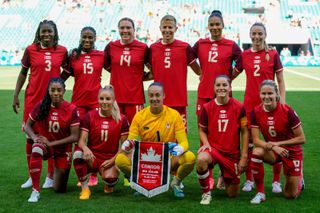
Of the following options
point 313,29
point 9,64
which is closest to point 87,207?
point 9,64

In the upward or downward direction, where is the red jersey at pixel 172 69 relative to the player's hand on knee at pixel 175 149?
upward

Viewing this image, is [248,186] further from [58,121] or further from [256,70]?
[58,121]

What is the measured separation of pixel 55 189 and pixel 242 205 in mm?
1887

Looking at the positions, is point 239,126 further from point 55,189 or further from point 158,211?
point 55,189

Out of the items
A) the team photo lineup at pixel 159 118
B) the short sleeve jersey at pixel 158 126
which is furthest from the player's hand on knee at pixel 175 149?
the short sleeve jersey at pixel 158 126

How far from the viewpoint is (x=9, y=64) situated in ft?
115

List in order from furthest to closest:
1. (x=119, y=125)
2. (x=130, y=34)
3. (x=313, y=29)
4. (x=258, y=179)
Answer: (x=313, y=29), (x=130, y=34), (x=119, y=125), (x=258, y=179)

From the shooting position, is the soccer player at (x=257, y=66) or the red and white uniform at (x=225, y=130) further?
the soccer player at (x=257, y=66)

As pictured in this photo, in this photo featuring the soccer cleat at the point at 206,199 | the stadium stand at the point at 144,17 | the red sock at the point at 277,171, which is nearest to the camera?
the soccer cleat at the point at 206,199

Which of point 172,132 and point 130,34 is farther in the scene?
point 130,34

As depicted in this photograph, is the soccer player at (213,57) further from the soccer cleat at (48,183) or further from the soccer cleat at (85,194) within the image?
the soccer cleat at (48,183)

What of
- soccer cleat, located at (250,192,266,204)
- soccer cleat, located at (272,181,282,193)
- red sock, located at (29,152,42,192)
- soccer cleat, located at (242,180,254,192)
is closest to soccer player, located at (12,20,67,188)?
red sock, located at (29,152,42,192)

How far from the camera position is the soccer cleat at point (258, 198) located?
4965 millimetres

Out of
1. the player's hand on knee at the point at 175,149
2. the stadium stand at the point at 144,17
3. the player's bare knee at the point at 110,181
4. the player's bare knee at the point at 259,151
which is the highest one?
the stadium stand at the point at 144,17
